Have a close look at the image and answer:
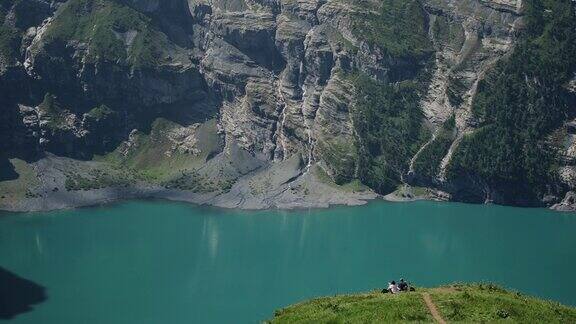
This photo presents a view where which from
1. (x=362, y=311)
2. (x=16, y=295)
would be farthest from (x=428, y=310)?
(x=16, y=295)

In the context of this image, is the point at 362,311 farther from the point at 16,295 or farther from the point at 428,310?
the point at 16,295

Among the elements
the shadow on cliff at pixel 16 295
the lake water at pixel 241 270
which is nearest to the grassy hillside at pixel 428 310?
the lake water at pixel 241 270

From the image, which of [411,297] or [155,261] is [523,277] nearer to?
[155,261]

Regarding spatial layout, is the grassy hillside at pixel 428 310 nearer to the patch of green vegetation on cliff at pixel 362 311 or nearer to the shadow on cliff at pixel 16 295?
the patch of green vegetation on cliff at pixel 362 311

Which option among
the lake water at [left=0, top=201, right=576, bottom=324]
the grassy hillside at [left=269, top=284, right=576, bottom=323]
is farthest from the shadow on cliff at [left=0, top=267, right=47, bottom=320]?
the grassy hillside at [left=269, top=284, right=576, bottom=323]

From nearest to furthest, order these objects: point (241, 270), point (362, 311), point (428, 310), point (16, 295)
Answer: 1. point (362, 311)
2. point (428, 310)
3. point (16, 295)
4. point (241, 270)

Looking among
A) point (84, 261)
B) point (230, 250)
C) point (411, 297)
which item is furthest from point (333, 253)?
point (411, 297)

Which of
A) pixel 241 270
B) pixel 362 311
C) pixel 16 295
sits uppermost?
pixel 362 311
